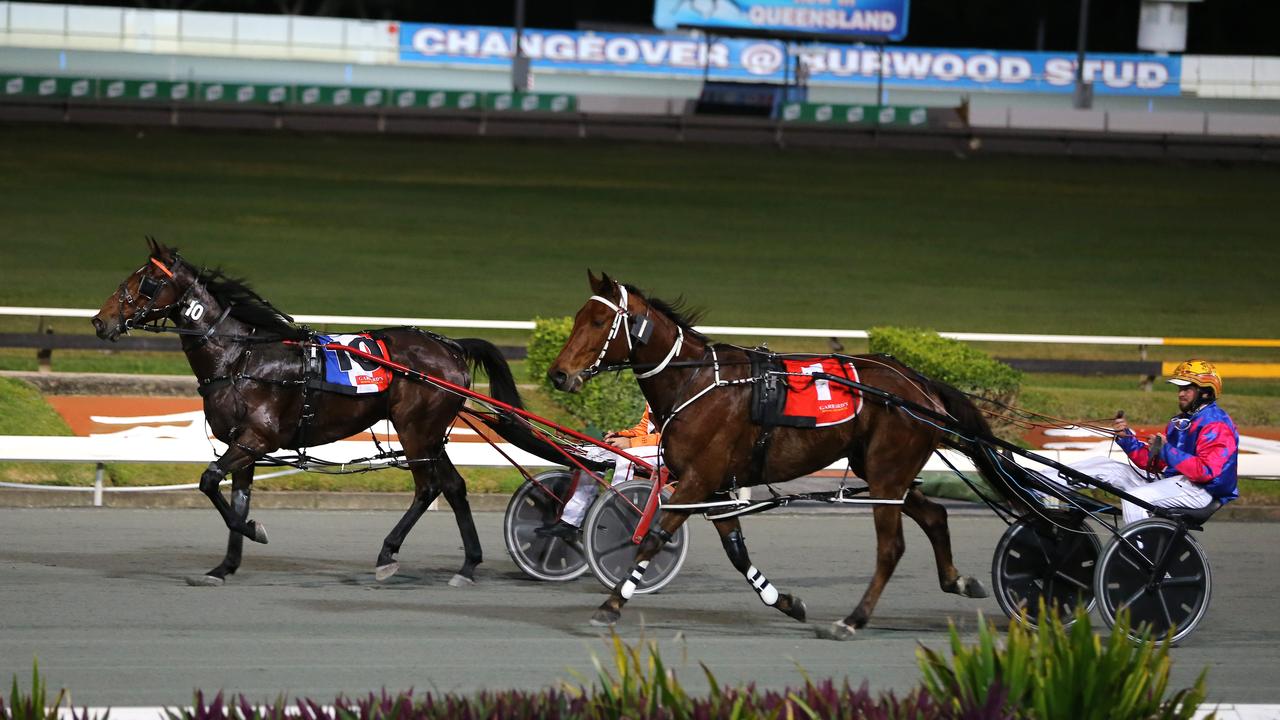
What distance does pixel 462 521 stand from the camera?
8719 mm

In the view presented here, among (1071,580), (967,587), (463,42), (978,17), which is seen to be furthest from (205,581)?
(978,17)

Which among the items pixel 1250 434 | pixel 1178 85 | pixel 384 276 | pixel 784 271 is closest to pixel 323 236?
pixel 384 276

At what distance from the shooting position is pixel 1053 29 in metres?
58.0

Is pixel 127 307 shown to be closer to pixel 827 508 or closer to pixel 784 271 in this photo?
pixel 827 508

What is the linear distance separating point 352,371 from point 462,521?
1.03 m

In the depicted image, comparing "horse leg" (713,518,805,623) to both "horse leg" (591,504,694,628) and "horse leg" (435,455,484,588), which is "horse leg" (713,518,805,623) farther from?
"horse leg" (435,455,484,588)

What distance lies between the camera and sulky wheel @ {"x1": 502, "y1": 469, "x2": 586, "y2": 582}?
8711 mm

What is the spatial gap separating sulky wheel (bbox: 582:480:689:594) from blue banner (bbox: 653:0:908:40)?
117 feet

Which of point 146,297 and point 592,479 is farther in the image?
point 592,479

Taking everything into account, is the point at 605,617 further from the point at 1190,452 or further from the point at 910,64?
the point at 910,64

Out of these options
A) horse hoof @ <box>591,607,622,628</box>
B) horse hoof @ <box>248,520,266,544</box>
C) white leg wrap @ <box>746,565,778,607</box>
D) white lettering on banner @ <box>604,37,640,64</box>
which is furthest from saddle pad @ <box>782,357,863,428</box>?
white lettering on banner @ <box>604,37,640,64</box>

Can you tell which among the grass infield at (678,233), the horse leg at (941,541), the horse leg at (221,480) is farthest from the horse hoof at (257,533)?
the grass infield at (678,233)

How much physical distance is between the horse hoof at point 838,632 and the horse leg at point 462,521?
2076 mm

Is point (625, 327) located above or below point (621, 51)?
below
